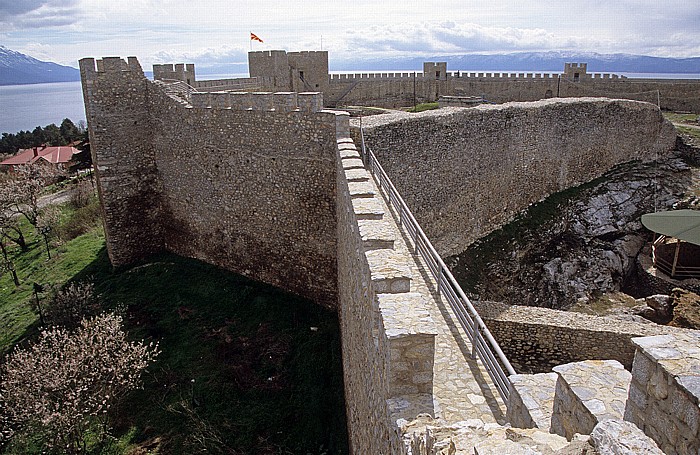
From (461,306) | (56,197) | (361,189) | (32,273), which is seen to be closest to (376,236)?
(461,306)

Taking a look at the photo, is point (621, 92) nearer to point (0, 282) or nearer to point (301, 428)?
point (301, 428)

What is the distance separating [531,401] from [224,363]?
7.69m

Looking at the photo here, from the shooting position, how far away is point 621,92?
1099 inches

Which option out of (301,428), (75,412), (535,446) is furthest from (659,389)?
(75,412)

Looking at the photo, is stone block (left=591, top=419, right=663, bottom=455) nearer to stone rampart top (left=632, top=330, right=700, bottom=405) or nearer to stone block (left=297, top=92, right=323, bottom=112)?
stone rampart top (left=632, top=330, right=700, bottom=405)

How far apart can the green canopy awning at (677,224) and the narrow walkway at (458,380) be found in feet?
37.1

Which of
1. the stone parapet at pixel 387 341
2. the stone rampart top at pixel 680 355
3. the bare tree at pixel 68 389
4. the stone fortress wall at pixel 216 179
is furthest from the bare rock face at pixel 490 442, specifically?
the stone fortress wall at pixel 216 179

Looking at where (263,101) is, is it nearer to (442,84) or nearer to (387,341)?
(387,341)

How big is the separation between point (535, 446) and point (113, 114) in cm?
1363

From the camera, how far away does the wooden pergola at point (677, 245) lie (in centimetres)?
1433

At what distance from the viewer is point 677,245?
1502 cm

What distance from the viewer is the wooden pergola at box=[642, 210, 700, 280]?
14328 millimetres

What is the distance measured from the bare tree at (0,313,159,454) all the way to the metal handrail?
17.4 feet

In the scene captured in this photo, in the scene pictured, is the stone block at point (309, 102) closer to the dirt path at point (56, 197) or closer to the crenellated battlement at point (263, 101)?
the crenellated battlement at point (263, 101)
